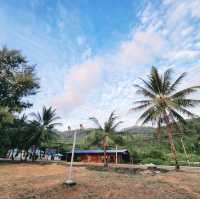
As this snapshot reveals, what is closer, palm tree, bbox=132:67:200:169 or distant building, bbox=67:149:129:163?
palm tree, bbox=132:67:200:169

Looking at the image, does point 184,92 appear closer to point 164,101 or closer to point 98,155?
point 164,101

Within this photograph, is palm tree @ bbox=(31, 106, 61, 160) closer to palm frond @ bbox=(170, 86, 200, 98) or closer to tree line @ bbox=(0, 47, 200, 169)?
tree line @ bbox=(0, 47, 200, 169)

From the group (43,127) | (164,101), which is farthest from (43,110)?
(164,101)

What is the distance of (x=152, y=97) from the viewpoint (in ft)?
66.7

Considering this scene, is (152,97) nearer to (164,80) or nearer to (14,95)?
(164,80)

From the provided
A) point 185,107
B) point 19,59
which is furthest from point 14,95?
point 185,107

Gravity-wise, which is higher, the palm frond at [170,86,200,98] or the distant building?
the palm frond at [170,86,200,98]

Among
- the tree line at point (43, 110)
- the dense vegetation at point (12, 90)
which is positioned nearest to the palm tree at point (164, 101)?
the tree line at point (43, 110)

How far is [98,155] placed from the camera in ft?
140

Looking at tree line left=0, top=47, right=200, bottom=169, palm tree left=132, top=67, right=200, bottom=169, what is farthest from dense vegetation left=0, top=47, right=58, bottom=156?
palm tree left=132, top=67, right=200, bottom=169

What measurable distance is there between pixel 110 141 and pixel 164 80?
12111 mm

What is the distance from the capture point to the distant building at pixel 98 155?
40791 millimetres

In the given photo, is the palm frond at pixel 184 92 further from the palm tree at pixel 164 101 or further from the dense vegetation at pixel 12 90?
the dense vegetation at pixel 12 90

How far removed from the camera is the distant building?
134 feet
